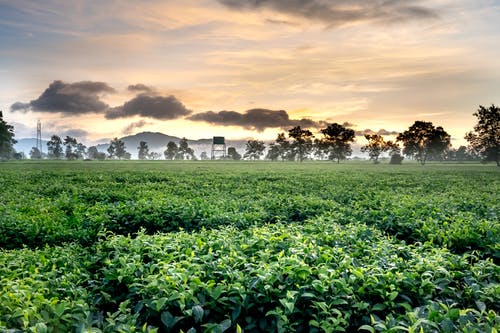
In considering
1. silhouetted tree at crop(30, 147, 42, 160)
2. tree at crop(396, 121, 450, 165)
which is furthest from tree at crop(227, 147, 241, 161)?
silhouetted tree at crop(30, 147, 42, 160)

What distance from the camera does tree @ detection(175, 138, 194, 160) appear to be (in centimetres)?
18188

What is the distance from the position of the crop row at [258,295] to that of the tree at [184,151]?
17990 centimetres

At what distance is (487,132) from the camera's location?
7675cm

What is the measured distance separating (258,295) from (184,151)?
185 metres

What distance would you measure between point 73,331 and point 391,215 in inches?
314

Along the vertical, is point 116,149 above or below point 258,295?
above

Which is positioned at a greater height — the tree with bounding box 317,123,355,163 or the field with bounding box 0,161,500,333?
the tree with bounding box 317,123,355,163

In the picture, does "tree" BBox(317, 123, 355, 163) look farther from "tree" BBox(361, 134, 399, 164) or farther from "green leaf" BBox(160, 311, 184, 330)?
"green leaf" BBox(160, 311, 184, 330)

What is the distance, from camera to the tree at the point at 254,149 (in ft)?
578

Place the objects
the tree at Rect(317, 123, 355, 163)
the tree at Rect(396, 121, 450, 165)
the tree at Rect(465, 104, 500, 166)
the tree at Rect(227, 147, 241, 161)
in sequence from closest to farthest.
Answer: the tree at Rect(465, 104, 500, 166) < the tree at Rect(396, 121, 450, 165) < the tree at Rect(317, 123, 355, 163) < the tree at Rect(227, 147, 241, 161)

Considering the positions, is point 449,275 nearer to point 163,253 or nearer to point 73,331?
point 163,253

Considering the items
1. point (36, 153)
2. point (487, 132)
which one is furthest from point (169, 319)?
point (36, 153)

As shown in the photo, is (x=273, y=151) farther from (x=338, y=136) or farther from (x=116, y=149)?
(x=116, y=149)

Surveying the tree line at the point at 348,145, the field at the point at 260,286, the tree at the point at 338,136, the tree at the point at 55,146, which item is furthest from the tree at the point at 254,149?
the field at the point at 260,286
